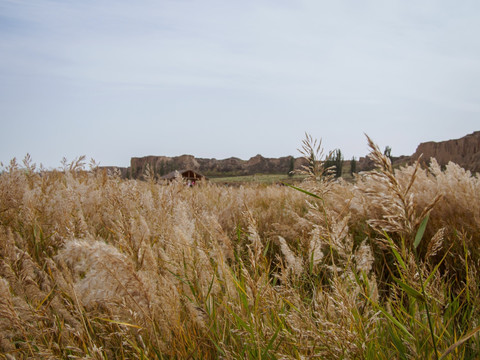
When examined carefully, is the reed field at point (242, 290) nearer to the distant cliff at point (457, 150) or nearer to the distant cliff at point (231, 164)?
the distant cliff at point (457, 150)

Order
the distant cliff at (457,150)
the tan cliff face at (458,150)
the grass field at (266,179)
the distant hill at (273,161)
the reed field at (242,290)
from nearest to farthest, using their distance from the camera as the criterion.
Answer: the reed field at (242,290) < the grass field at (266,179) < the distant cliff at (457,150) < the tan cliff face at (458,150) < the distant hill at (273,161)

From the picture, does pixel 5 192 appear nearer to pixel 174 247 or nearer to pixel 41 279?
pixel 41 279

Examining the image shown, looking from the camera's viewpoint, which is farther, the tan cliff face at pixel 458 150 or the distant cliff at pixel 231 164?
the distant cliff at pixel 231 164

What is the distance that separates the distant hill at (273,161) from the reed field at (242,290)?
82.4 m

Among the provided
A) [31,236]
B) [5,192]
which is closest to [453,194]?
[31,236]

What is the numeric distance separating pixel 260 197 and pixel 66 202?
12.3 ft

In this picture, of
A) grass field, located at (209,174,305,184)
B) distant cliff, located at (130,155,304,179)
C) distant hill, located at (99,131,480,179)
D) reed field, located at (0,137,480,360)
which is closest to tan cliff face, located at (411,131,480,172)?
distant hill, located at (99,131,480,179)

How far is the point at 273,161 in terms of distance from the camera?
459 feet

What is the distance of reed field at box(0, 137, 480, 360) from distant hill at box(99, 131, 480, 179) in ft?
270

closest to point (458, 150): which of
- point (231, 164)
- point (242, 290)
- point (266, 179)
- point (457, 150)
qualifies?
point (457, 150)

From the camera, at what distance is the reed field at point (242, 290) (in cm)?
115

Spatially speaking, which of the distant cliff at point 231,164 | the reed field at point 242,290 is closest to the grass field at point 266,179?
the reed field at point 242,290

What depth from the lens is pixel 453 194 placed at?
287cm

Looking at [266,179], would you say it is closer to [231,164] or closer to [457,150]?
[457,150]
